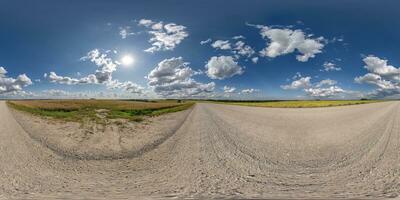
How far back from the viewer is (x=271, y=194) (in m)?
7.37

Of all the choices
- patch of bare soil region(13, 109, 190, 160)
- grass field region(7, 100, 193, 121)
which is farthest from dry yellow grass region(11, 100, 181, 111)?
patch of bare soil region(13, 109, 190, 160)

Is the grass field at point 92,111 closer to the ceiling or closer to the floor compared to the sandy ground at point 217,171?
closer to the ceiling

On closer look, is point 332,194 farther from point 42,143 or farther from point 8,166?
point 42,143

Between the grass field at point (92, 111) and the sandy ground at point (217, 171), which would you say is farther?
the grass field at point (92, 111)

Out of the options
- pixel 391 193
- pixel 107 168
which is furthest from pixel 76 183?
pixel 391 193

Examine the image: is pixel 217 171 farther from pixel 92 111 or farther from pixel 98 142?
pixel 92 111

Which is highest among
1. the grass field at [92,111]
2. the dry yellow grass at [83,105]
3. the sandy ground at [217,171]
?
the dry yellow grass at [83,105]

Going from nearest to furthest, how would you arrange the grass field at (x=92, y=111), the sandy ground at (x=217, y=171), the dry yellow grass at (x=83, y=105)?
the sandy ground at (x=217, y=171)
the grass field at (x=92, y=111)
the dry yellow grass at (x=83, y=105)

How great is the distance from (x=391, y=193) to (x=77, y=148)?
12.2 meters

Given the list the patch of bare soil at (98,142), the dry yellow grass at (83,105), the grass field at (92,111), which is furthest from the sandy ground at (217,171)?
the dry yellow grass at (83,105)

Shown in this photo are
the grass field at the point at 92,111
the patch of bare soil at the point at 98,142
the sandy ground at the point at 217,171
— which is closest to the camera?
the sandy ground at the point at 217,171

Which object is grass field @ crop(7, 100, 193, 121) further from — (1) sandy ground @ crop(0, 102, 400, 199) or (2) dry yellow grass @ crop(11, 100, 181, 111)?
(1) sandy ground @ crop(0, 102, 400, 199)

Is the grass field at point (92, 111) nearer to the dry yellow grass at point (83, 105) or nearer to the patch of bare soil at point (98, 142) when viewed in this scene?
the dry yellow grass at point (83, 105)

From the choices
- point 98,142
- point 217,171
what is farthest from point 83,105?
point 217,171
